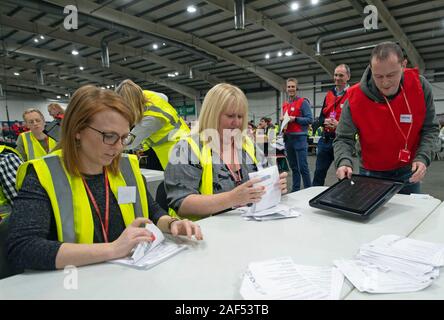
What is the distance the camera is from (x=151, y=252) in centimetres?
97

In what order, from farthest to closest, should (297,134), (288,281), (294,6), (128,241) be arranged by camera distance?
1. (294,6)
2. (297,134)
3. (128,241)
4. (288,281)

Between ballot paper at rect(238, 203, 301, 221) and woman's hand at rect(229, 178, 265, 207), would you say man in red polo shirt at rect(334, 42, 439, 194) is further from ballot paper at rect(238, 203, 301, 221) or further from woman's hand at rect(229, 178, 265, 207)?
woman's hand at rect(229, 178, 265, 207)

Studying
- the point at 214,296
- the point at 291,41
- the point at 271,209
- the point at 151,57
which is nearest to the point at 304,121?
the point at 271,209

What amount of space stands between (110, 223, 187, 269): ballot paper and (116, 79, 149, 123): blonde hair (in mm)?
1389

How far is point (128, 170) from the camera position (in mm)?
1206

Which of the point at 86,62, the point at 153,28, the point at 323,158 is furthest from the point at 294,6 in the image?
the point at 86,62

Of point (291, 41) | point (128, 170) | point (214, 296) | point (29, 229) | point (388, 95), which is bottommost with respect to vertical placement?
point (214, 296)

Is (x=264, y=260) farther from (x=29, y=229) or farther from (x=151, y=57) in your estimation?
(x=151, y=57)

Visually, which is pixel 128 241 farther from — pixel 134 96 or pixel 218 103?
pixel 134 96

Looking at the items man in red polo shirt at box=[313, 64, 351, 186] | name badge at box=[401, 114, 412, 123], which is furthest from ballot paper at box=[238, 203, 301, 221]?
man in red polo shirt at box=[313, 64, 351, 186]

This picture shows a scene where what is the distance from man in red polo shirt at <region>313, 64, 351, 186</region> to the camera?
314 centimetres

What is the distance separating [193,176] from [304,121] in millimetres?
2747

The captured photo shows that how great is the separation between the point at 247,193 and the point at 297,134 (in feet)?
9.17

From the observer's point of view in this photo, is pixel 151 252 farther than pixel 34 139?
No
